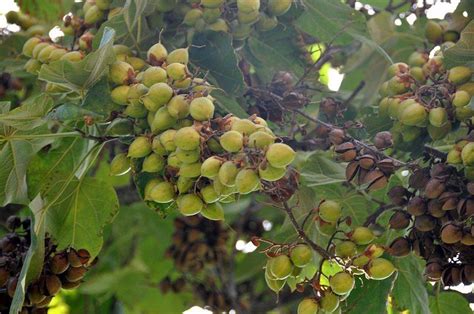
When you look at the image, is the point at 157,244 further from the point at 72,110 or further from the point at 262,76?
the point at 72,110

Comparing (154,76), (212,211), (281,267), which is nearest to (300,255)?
(281,267)

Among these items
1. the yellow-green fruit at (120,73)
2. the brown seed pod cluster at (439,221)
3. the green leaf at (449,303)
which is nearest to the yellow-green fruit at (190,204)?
the yellow-green fruit at (120,73)

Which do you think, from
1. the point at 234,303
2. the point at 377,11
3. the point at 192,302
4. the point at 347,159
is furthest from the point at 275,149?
the point at 192,302

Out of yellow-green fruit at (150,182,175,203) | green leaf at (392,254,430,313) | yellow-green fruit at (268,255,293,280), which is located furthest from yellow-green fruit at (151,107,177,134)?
green leaf at (392,254,430,313)

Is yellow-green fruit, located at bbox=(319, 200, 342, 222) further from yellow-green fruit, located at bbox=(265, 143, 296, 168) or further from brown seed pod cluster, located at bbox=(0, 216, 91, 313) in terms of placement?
brown seed pod cluster, located at bbox=(0, 216, 91, 313)

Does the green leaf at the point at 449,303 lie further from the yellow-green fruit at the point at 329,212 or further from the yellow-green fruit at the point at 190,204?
the yellow-green fruit at the point at 190,204
